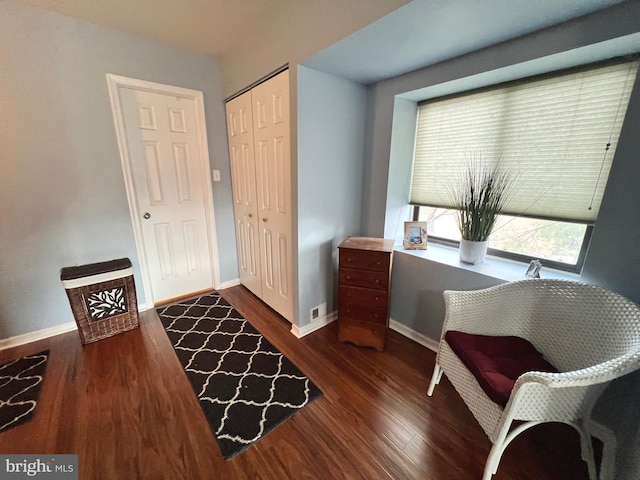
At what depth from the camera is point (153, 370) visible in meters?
1.66

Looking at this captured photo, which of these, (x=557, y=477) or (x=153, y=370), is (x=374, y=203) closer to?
(x=557, y=477)

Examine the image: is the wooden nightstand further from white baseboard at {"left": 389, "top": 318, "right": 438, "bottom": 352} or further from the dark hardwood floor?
white baseboard at {"left": 389, "top": 318, "right": 438, "bottom": 352}

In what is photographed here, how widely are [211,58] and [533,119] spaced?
264cm

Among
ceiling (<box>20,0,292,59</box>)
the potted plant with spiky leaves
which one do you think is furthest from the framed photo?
ceiling (<box>20,0,292,59</box>)

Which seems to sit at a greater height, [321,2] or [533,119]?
[321,2]

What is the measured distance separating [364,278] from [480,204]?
2.90 ft

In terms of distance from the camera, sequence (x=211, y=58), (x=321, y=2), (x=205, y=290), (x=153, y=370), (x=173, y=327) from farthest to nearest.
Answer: (x=205, y=290)
(x=211, y=58)
(x=173, y=327)
(x=153, y=370)
(x=321, y=2)

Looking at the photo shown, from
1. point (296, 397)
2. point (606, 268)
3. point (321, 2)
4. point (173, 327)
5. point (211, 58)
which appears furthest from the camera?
point (211, 58)

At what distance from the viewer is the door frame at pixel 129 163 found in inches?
78.1

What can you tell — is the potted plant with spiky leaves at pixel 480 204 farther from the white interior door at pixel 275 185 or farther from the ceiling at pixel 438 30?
the white interior door at pixel 275 185

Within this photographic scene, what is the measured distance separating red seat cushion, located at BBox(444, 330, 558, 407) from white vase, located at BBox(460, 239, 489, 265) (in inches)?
19.7

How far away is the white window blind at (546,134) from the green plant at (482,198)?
0.14 ft

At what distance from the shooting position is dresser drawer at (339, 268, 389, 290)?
1.71 metres

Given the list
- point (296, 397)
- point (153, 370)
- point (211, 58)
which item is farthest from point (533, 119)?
point (153, 370)
